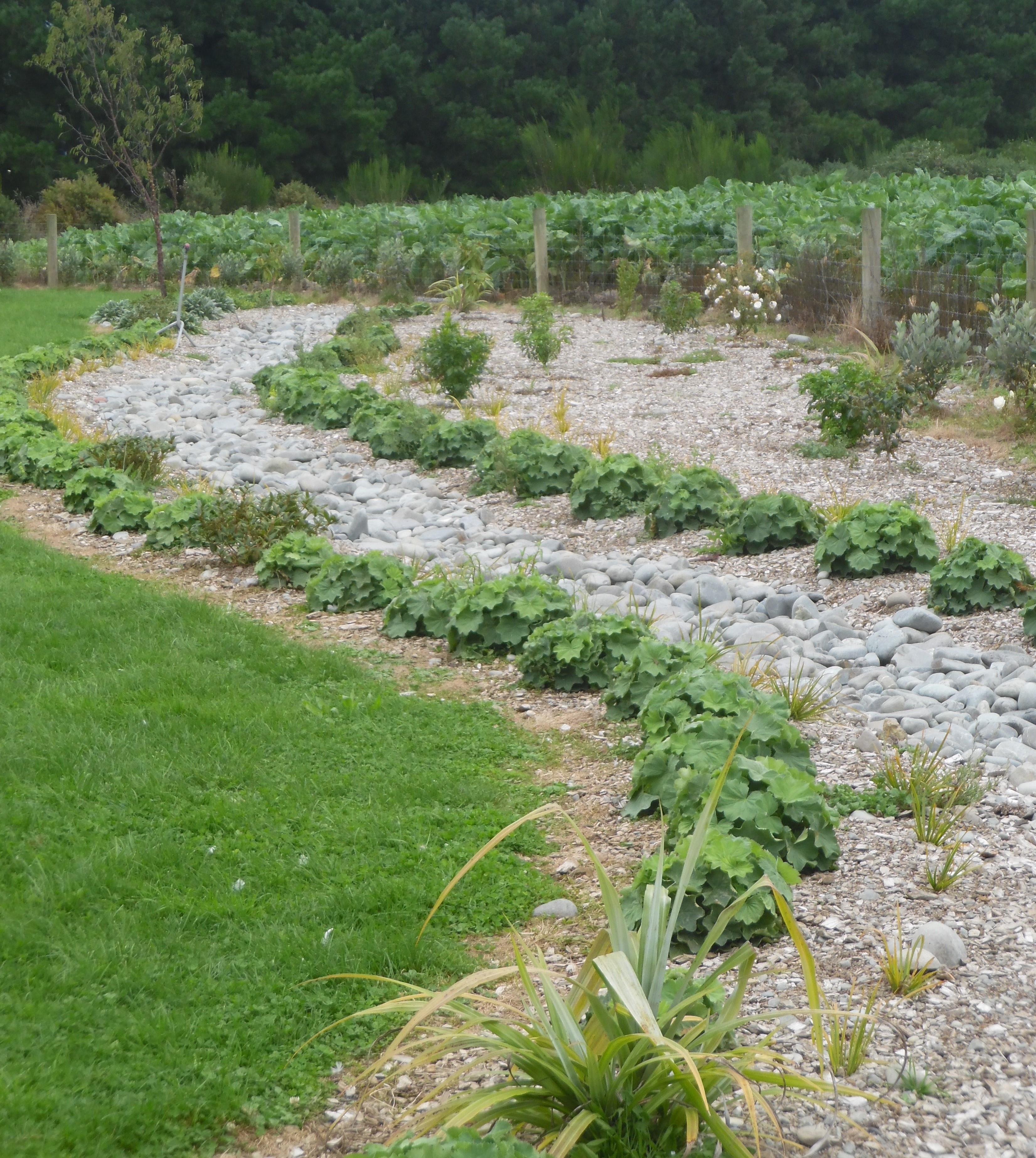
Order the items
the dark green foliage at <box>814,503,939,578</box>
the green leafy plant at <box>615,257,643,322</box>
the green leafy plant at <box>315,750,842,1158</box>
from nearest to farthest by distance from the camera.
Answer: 1. the green leafy plant at <box>315,750,842,1158</box>
2. the dark green foliage at <box>814,503,939,578</box>
3. the green leafy plant at <box>615,257,643,322</box>

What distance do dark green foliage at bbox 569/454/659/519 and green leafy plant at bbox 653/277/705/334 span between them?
5891 millimetres

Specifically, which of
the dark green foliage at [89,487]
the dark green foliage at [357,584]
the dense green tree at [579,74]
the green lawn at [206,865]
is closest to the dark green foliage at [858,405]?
the dark green foliage at [357,584]

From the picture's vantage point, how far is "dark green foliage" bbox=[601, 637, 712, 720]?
13.5 ft

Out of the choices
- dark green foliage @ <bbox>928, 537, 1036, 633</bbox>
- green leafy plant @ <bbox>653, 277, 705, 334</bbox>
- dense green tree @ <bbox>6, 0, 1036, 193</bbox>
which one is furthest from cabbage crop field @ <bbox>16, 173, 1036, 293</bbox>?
dense green tree @ <bbox>6, 0, 1036, 193</bbox>

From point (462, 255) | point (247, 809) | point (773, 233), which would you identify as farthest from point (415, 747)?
point (462, 255)

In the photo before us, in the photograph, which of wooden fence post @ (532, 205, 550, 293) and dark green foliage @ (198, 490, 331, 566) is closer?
dark green foliage @ (198, 490, 331, 566)

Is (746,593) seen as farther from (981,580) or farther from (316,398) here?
(316,398)

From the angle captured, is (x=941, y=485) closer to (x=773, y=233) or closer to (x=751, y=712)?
(x=751, y=712)

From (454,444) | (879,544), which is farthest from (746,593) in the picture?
(454,444)

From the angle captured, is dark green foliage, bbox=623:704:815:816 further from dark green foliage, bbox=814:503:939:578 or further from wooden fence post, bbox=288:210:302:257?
wooden fence post, bbox=288:210:302:257

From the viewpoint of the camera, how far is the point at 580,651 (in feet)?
14.8

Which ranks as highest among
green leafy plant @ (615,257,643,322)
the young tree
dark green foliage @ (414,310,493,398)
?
the young tree

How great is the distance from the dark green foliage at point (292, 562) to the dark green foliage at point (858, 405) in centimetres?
338

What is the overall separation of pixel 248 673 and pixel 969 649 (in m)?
2.65
